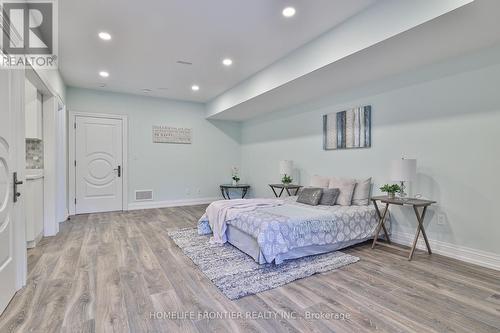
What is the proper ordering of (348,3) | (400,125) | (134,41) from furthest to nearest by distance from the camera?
(400,125), (134,41), (348,3)

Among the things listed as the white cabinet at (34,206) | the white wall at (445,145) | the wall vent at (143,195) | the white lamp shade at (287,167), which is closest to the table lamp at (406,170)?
the white wall at (445,145)

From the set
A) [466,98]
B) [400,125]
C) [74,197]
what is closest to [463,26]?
[466,98]

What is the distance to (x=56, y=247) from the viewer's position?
3385mm

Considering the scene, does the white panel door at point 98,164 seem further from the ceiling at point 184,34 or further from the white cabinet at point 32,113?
the white cabinet at point 32,113

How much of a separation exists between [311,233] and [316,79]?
6.95ft

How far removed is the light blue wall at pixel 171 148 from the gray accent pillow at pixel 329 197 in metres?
3.70

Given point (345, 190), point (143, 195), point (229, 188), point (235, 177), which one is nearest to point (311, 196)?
point (345, 190)

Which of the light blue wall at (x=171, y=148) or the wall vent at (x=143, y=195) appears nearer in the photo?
the light blue wall at (x=171, y=148)

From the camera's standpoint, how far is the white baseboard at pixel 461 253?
2736mm

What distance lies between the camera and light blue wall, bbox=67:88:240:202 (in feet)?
18.9

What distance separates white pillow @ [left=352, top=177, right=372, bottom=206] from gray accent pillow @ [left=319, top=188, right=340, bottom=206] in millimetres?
261

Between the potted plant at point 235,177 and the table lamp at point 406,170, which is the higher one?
the table lamp at point 406,170

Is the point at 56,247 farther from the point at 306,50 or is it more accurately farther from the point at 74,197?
the point at 306,50

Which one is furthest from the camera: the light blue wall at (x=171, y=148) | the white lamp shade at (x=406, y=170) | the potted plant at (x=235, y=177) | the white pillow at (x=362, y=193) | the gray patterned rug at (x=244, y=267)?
the potted plant at (x=235, y=177)
